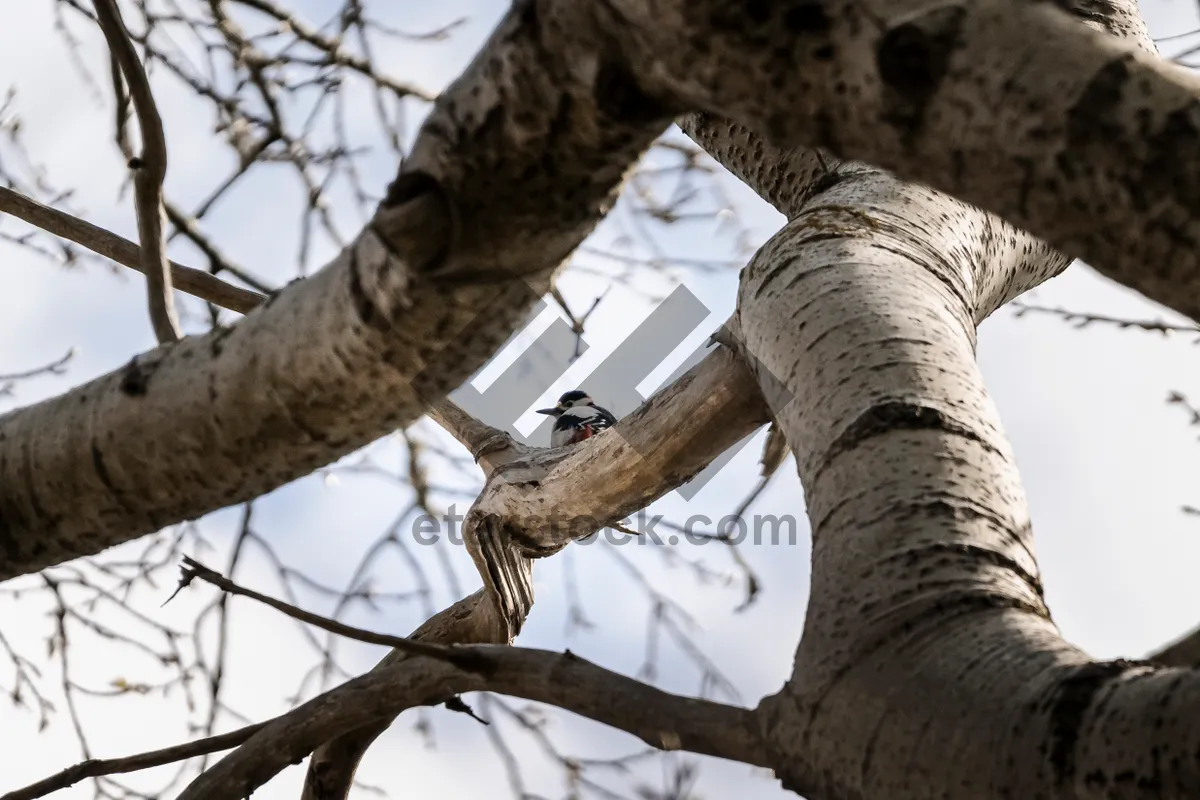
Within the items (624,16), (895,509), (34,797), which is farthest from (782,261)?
(34,797)

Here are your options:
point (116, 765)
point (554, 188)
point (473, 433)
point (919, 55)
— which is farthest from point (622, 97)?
point (473, 433)

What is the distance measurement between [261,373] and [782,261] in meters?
1.02

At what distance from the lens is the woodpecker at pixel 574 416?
4.68 metres

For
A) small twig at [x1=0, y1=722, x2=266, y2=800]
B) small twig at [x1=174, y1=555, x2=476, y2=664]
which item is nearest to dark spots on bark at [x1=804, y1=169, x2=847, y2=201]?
small twig at [x1=174, y1=555, x2=476, y2=664]

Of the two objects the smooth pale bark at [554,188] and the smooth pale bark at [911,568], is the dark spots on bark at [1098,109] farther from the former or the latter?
the smooth pale bark at [911,568]

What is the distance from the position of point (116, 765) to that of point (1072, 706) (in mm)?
1001

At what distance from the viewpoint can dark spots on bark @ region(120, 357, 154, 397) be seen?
96 cm

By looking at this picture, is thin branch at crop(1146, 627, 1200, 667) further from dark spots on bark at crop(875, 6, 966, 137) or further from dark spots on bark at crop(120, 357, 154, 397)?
dark spots on bark at crop(120, 357, 154, 397)

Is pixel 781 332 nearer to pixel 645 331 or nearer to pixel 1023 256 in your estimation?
pixel 1023 256

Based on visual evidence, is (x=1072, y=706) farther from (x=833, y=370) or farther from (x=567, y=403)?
(x=567, y=403)

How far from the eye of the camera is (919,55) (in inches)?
24.5

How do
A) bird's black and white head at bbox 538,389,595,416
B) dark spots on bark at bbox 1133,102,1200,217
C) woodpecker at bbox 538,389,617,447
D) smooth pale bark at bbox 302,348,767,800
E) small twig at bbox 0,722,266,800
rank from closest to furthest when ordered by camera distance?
dark spots on bark at bbox 1133,102,1200,217 → small twig at bbox 0,722,266,800 → smooth pale bark at bbox 302,348,767,800 → woodpecker at bbox 538,389,617,447 → bird's black and white head at bbox 538,389,595,416

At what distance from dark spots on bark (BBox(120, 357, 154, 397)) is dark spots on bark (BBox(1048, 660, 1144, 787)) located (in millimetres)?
877

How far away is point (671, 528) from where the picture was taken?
264 centimetres
